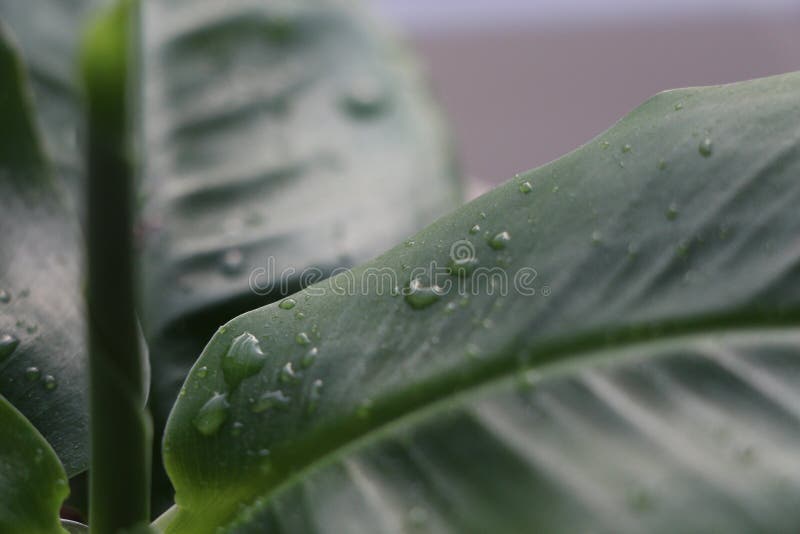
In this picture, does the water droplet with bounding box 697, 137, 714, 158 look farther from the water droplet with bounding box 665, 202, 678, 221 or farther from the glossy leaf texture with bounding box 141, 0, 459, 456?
the glossy leaf texture with bounding box 141, 0, 459, 456

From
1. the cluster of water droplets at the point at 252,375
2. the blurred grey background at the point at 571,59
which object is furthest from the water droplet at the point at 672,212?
the blurred grey background at the point at 571,59

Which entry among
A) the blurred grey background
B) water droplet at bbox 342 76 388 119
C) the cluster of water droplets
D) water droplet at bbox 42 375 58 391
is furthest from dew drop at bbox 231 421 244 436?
the blurred grey background

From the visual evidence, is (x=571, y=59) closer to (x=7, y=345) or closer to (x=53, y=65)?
(x=53, y=65)

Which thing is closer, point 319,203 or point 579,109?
point 319,203

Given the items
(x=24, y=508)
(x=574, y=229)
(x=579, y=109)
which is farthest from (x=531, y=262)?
(x=579, y=109)

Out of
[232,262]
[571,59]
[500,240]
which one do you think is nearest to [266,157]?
[232,262]

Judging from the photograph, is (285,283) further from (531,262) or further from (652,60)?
(652,60)

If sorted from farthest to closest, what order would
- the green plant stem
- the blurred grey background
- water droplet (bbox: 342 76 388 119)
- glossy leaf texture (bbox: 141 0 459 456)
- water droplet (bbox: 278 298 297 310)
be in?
the blurred grey background
water droplet (bbox: 342 76 388 119)
glossy leaf texture (bbox: 141 0 459 456)
water droplet (bbox: 278 298 297 310)
the green plant stem
